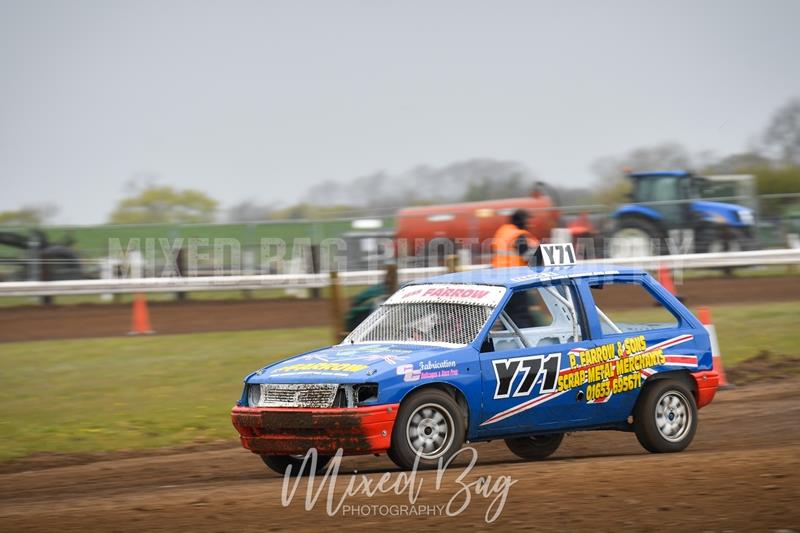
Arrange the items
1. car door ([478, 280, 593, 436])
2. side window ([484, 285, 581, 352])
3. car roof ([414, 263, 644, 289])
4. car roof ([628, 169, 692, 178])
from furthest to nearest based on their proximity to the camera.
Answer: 1. car roof ([628, 169, 692, 178])
2. car roof ([414, 263, 644, 289])
3. side window ([484, 285, 581, 352])
4. car door ([478, 280, 593, 436])

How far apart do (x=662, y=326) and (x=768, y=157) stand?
Answer: 1161 inches

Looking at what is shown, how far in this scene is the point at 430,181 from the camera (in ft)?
125

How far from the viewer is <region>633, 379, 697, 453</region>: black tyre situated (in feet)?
28.9

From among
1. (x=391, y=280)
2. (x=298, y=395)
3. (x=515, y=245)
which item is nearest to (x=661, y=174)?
(x=515, y=245)

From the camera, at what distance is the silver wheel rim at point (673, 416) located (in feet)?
A: 29.2

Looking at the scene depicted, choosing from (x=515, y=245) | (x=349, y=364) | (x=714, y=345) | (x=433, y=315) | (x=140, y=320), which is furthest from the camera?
(x=140, y=320)

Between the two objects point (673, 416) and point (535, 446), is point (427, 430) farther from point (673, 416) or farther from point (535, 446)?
point (673, 416)

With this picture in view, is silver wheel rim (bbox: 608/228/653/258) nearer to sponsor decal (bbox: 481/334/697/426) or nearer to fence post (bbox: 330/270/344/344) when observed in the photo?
fence post (bbox: 330/270/344/344)

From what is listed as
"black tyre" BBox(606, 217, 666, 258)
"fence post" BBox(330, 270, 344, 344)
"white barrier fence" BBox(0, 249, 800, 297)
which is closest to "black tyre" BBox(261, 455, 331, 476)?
"fence post" BBox(330, 270, 344, 344)

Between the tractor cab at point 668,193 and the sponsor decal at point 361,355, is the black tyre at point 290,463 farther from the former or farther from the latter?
the tractor cab at point 668,193

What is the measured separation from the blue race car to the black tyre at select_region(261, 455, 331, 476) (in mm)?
12

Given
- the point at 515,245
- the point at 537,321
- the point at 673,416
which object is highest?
the point at 515,245

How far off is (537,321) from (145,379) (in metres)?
6.71

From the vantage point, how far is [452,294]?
343 inches
